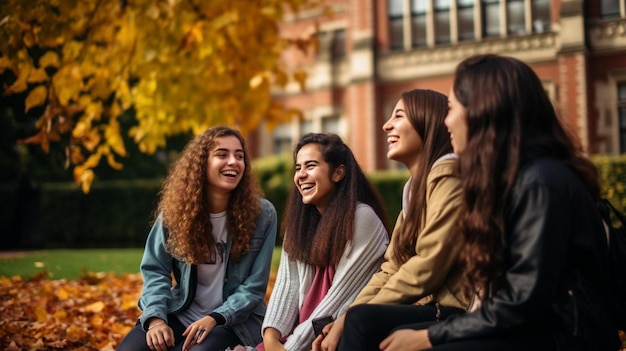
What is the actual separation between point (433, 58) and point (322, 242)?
56.6 ft

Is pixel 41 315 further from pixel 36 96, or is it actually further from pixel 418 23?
pixel 418 23

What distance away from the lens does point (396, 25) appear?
20.6 meters

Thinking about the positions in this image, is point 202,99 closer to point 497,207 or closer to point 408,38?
point 497,207

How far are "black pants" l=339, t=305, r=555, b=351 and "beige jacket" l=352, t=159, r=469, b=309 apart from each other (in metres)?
0.07

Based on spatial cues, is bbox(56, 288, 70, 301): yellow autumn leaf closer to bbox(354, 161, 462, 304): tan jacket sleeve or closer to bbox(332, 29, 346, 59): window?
bbox(354, 161, 462, 304): tan jacket sleeve

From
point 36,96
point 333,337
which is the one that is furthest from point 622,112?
point 333,337

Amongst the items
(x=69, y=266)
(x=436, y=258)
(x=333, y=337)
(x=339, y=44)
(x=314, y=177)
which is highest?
(x=339, y=44)

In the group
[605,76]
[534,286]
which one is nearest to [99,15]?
[534,286]

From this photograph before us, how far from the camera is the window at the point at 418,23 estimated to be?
2008cm

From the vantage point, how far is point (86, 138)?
695 cm

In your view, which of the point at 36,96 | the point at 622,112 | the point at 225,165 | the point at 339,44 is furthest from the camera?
the point at 339,44

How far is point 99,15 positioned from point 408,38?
14869 mm

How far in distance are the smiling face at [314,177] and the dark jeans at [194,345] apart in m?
0.85

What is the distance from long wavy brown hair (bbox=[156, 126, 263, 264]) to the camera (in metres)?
3.66
